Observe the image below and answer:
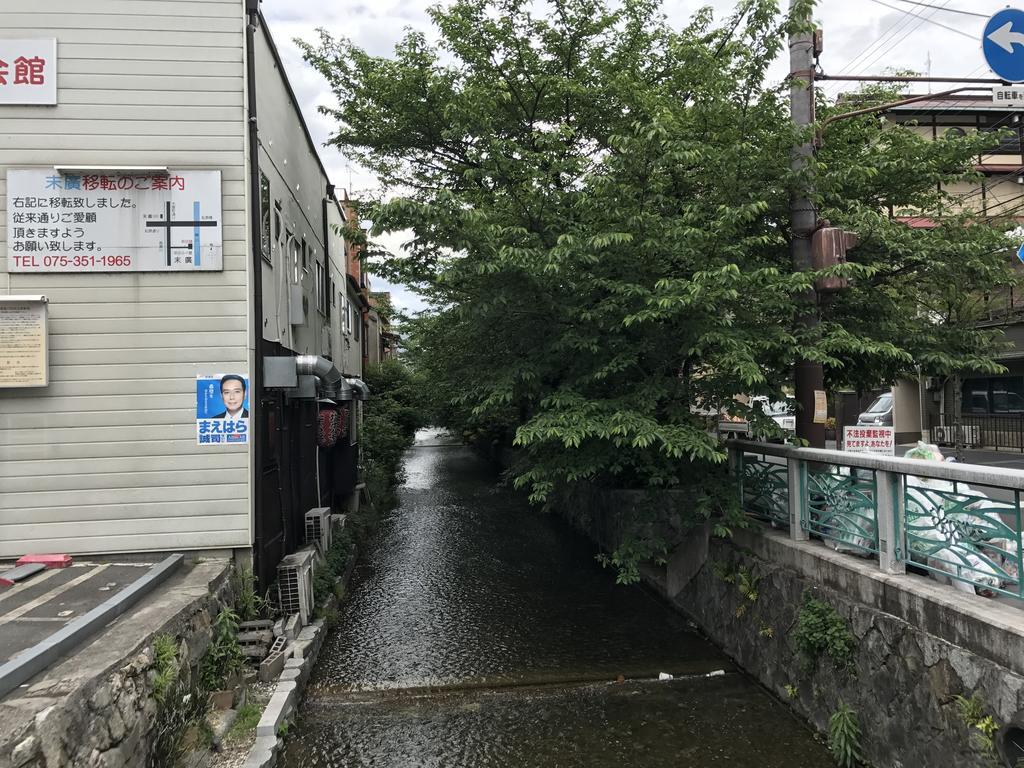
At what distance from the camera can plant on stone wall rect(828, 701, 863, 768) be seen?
17.3 ft

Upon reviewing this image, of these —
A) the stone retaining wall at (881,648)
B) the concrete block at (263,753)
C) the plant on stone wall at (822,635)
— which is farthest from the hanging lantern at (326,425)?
the plant on stone wall at (822,635)

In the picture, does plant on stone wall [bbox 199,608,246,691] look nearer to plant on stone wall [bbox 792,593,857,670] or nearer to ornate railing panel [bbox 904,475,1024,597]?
plant on stone wall [bbox 792,593,857,670]

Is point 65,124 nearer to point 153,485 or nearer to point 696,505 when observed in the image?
point 153,485

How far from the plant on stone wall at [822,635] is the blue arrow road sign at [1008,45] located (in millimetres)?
5703

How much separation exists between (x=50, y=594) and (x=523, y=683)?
4826mm

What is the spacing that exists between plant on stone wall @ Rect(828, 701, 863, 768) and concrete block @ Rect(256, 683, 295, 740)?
16.0 feet

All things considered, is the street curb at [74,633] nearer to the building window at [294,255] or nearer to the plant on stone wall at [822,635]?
the building window at [294,255]

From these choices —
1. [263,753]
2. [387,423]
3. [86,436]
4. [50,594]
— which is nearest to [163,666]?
[263,753]

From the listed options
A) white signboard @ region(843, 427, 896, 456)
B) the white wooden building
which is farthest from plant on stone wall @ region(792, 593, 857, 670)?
the white wooden building

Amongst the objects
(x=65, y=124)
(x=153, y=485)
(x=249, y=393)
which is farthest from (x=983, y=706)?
(x=65, y=124)

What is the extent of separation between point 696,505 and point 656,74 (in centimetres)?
795

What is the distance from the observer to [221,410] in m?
6.96

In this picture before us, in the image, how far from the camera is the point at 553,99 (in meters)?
11.2

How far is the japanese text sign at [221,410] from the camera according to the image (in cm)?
694
